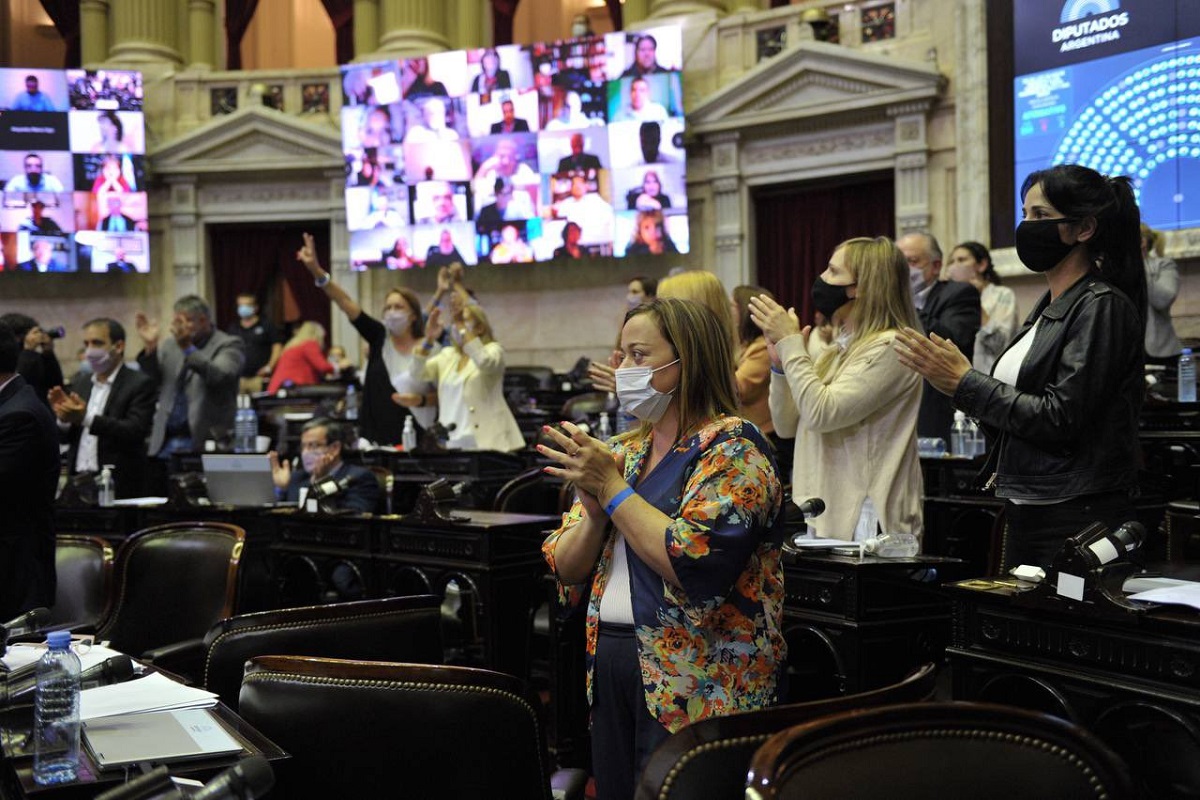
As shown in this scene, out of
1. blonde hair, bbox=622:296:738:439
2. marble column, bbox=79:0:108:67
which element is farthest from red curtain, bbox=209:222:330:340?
blonde hair, bbox=622:296:738:439

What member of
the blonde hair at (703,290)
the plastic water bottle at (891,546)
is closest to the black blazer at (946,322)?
the blonde hair at (703,290)

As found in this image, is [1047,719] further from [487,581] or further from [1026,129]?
[1026,129]

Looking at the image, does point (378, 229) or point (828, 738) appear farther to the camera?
point (378, 229)

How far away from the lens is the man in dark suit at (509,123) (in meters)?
12.1

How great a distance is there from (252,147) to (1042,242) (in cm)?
1215

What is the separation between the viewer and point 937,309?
517cm

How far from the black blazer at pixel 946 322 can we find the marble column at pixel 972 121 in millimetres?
4689

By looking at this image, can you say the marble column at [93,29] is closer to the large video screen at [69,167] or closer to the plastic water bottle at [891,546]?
the large video screen at [69,167]

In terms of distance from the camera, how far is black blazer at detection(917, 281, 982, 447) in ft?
16.7

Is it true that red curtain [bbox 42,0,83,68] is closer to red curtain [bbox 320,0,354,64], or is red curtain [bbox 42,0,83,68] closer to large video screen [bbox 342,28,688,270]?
red curtain [bbox 320,0,354,64]

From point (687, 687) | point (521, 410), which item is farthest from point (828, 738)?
point (521, 410)

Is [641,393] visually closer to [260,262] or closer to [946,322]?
[946,322]

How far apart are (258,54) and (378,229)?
19.6ft

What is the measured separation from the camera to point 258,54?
1717cm
